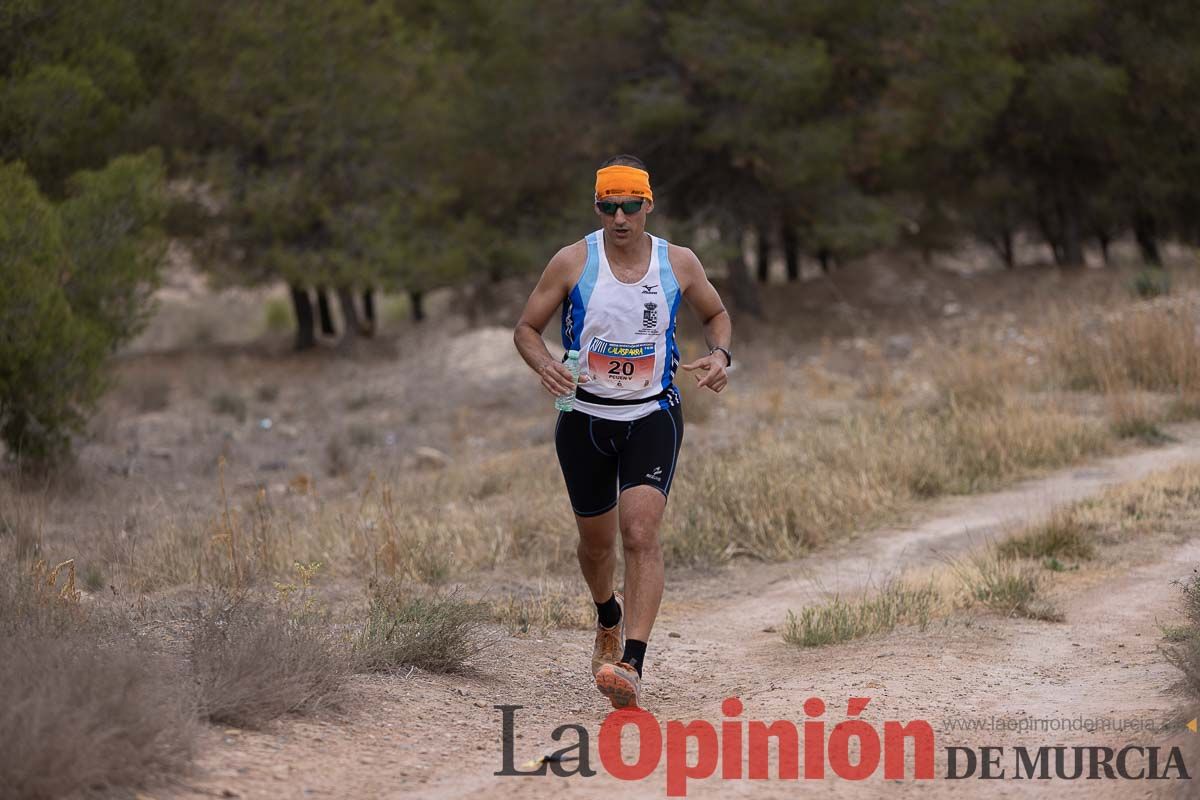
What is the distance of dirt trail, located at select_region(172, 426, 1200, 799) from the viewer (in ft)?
13.8

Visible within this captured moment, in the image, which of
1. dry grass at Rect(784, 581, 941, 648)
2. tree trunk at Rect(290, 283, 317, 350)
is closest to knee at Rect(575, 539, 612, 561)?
dry grass at Rect(784, 581, 941, 648)

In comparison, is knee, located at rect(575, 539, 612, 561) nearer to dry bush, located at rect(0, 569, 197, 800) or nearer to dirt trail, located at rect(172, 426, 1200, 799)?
dirt trail, located at rect(172, 426, 1200, 799)

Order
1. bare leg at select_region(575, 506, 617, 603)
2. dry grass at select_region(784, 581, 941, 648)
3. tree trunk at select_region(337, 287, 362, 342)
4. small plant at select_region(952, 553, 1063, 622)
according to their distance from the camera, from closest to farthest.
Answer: bare leg at select_region(575, 506, 617, 603)
dry grass at select_region(784, 581, 941, 648)
small plant at select_region(952, 553, 1063, 622)
tree trunk at select_region(337, 287, 362, 342)

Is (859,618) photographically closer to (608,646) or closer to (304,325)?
(608,646)

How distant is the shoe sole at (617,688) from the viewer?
16.0 feet

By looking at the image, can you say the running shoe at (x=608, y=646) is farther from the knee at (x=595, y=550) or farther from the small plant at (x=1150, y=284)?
the small plant at (x=1150, y=284)

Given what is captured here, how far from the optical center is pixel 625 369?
204 inches

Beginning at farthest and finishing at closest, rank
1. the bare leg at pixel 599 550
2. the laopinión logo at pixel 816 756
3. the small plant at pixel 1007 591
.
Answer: the small plant at pixel 1007 591
the bare leg at pixel 599 550
the laopinión logo at pixel 816 756

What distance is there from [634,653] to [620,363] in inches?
42.5

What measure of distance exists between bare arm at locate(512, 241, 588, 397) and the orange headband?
0.23 metres

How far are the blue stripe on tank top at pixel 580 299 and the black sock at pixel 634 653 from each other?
44.4 inches

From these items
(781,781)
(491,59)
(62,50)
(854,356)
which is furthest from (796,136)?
(781,781)

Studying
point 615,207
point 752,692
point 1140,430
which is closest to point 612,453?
point 615,207

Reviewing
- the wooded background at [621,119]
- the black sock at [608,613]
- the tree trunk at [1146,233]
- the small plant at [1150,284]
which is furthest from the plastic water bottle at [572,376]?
the tree trunk at [1146,233]
